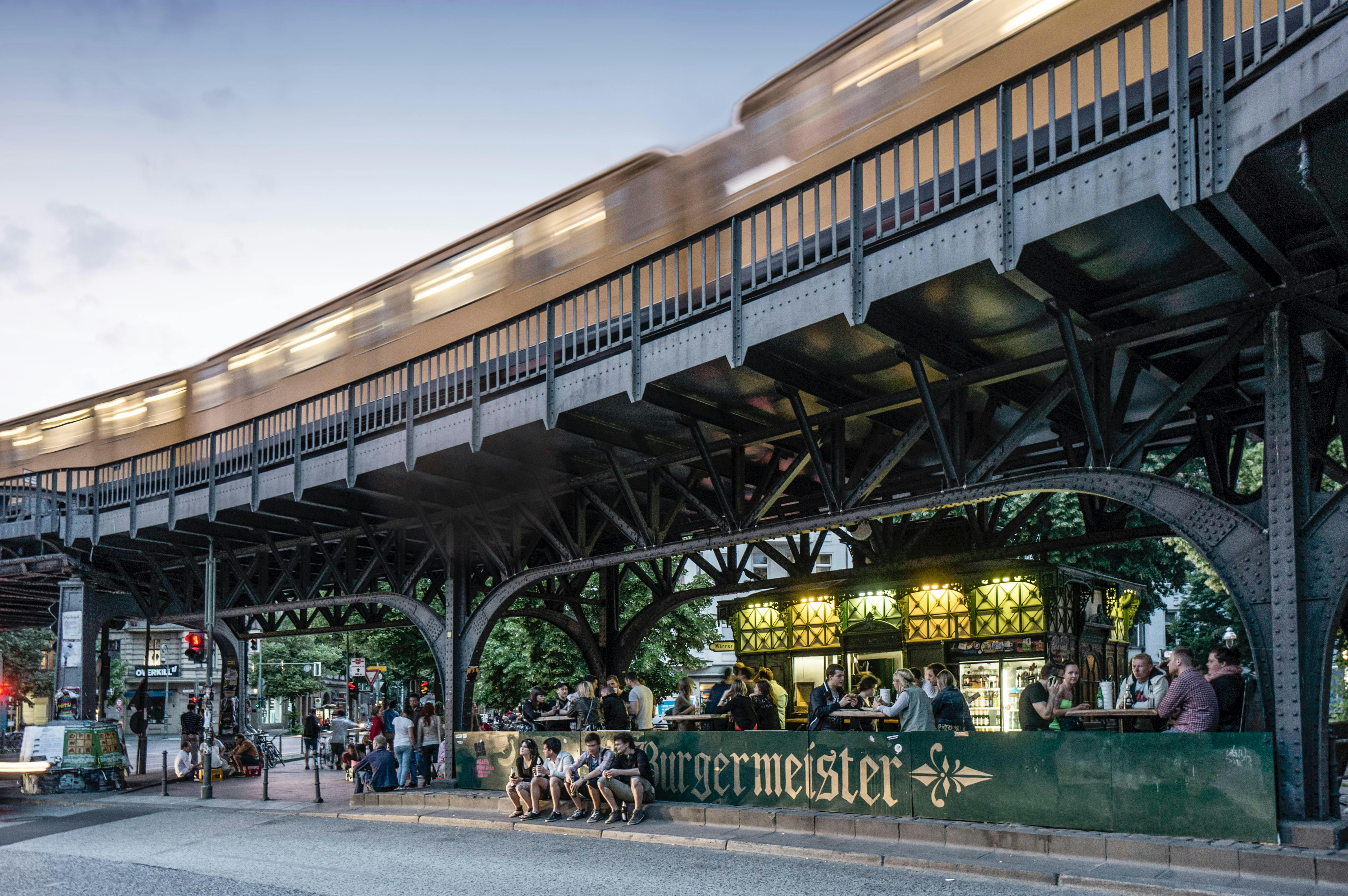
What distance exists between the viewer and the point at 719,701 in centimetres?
1559

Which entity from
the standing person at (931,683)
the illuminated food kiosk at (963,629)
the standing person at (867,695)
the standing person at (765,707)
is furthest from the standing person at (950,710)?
the illuminated food kiosk at (963,629)

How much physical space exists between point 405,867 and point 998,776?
6246 mm

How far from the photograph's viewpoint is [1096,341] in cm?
1073

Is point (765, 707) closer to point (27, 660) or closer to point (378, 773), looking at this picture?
point (378, 773)

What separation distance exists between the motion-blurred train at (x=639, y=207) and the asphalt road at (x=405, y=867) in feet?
24.9

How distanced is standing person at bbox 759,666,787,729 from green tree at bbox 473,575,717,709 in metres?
12.3

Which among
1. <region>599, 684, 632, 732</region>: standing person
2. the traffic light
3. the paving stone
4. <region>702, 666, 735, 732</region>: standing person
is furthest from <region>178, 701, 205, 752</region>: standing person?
the paving stone

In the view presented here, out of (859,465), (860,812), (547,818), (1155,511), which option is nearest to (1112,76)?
(1155,511)

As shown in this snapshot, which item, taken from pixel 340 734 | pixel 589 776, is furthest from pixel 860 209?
pixel 340 734

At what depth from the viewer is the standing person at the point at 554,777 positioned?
580 inches

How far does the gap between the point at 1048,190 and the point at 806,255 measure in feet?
10.7

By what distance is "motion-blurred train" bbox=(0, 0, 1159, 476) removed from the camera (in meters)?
11.7

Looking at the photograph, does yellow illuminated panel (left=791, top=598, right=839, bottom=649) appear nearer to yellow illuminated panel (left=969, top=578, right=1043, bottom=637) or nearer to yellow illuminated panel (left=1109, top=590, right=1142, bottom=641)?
yellow illuminated panel (left=969, top=578, right=1043, bottom=637)

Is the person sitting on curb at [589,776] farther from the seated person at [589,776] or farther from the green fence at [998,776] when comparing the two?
the green fence at [998,776]
